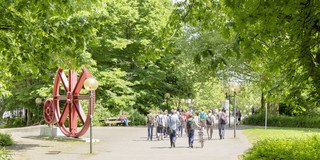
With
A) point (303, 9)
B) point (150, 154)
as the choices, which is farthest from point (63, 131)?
point (303, 9)

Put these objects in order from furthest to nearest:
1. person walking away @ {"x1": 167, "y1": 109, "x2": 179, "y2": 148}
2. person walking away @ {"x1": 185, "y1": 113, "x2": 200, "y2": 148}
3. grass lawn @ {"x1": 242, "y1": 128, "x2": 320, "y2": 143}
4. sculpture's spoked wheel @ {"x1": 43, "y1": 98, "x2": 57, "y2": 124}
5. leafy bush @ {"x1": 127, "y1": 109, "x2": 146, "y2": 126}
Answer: leafy bush @ {"x1": 127, "y1": 109, "x2": 146, "y2": 126}
sculpture's spoked wheel @ {"x1": 43, "y1": 98, "x2": 57, "y2": 124}
grass lawn @ {"x1": 242, "y1": 128, "x2": 320, "y2": 143}
person walking away @ {"x1": 167, "y1": 109, "x2": 179, "y2": 148}
person walking away @ {"x1": 185, "y1": 113, "x2": 200, "y2": 148}

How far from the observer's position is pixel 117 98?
3416cm

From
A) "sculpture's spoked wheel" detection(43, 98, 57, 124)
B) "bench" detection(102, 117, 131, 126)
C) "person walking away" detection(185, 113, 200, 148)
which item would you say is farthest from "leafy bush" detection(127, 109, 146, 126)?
"person walking away" detection(185, 113, 200, 148)

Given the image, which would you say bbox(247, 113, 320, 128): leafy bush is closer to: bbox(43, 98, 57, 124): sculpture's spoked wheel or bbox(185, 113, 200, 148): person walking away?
bbox(185, 113, 200, 148): person walking away

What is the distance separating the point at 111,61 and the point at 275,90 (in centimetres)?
2874

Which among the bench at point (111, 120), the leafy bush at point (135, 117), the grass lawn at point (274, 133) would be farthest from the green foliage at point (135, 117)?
the grass lawn at point (274, 133)

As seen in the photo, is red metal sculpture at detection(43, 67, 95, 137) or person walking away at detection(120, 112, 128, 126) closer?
red metal sculpture at detection(43, 67, 95, 137)

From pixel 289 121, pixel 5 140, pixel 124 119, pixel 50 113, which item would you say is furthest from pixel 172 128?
pixel 289 121

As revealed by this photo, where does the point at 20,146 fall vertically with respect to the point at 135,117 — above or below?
below

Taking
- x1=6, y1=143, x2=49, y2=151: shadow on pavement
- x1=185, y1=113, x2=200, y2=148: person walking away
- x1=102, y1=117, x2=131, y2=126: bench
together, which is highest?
x1=185, y1=113, x2=200, y2=148: person walking away

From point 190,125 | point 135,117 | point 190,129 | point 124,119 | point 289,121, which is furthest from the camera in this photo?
point 135,117

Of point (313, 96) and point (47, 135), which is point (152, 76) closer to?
point (47, 135)

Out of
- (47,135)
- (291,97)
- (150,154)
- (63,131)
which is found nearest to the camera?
(291,97)

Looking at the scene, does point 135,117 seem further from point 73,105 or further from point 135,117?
point 73,105
